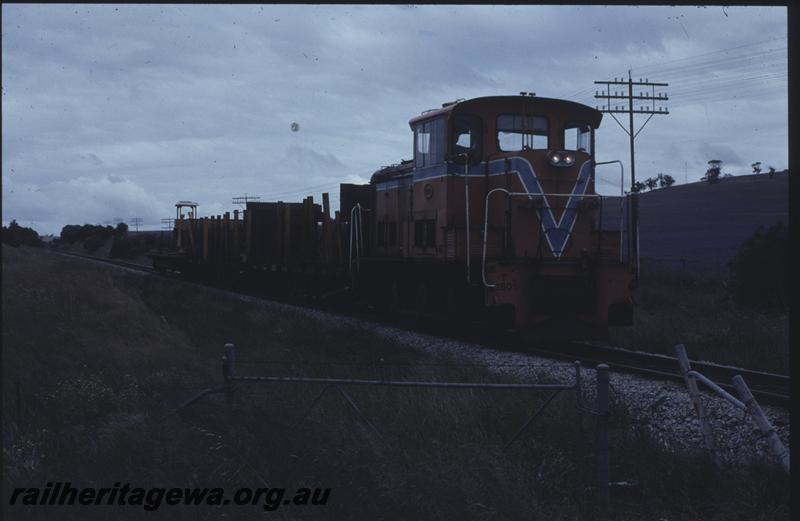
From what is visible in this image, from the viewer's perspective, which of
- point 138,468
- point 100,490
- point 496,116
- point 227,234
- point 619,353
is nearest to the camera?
point 100,490

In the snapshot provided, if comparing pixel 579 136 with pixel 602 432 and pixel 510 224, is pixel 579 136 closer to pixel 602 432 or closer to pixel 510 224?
pixel 510 224

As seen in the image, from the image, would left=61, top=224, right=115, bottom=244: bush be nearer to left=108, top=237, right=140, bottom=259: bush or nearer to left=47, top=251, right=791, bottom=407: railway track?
left=108, top=237, right=140, bottom=259: bush

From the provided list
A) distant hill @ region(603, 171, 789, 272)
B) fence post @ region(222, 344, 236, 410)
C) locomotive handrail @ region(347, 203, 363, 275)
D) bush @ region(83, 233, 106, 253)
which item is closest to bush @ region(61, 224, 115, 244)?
bush @ region(83, 233, 106, 253)

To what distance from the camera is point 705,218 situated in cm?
5969

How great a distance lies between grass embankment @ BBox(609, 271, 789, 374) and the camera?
41.8 feet

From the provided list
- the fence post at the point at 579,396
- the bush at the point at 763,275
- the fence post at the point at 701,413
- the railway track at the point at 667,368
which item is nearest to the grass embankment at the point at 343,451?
the fence post at the point at 579,396

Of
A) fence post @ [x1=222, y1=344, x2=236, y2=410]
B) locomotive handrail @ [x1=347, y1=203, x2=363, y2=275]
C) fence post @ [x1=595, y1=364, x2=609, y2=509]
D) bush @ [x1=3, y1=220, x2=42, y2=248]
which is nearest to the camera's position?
fence post @ [x1=595, y1=364, x2=609, y2=509]

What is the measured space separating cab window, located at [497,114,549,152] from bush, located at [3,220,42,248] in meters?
23.0

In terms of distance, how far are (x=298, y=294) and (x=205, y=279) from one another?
1117 cm

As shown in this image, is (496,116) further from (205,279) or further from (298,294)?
(205,279)

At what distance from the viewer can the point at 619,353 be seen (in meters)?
13.1

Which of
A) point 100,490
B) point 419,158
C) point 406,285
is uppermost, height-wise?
point 419,158

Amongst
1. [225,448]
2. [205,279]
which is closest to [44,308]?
[225,448]

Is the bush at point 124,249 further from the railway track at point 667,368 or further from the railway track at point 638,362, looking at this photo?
the railway track at point 667,368
